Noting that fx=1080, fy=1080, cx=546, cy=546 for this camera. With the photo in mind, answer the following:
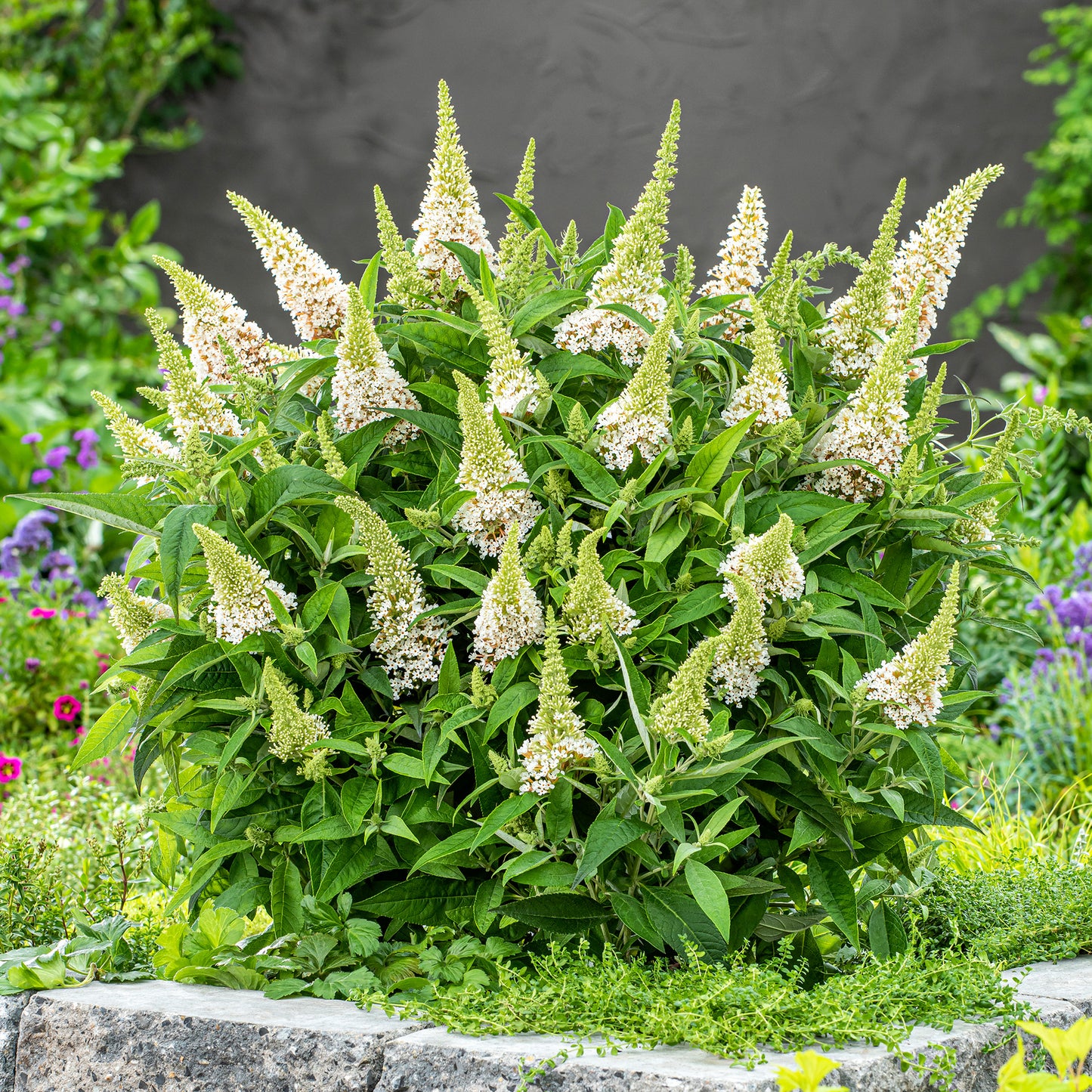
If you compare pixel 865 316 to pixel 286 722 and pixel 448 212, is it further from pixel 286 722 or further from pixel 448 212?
pixel 286 722

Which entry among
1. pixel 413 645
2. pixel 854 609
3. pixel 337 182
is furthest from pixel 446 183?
pixel 337 182

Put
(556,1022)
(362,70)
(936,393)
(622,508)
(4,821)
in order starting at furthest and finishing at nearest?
1. (362,70)
2. (4,821)
3. (936,393)
4. (622,508)
5. (556,1022)

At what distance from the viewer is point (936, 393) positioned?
170cm

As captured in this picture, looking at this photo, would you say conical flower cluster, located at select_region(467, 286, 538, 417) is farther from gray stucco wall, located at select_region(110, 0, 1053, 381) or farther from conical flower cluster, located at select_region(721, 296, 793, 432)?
gray stucco wall, located at select_region(110, 0, 1053, 381)

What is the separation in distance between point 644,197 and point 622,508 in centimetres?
48

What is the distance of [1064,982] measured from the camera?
1.78 m

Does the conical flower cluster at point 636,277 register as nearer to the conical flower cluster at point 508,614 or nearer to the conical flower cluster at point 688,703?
the conical flower cluster at point 508,614

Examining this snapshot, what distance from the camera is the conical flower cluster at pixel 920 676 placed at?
4.75ft

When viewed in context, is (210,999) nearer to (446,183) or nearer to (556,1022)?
(556,1022)

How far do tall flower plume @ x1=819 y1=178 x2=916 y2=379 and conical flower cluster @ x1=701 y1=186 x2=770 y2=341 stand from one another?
0.15 m

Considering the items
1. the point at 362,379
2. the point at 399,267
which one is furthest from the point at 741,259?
the point at 362,379

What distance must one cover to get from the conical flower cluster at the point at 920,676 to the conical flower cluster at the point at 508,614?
0.48m

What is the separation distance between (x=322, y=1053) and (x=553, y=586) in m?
0.69

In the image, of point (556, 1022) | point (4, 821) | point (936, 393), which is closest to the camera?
point (556, 1022)
